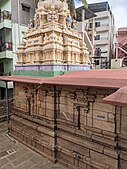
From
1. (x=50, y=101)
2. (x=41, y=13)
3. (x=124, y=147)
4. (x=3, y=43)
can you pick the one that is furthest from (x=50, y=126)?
(x=3, y=43)

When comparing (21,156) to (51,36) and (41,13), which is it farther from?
(41,13)

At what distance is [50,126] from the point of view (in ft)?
17.6

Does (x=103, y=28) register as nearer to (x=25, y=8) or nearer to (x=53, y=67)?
(x=25, y=8)

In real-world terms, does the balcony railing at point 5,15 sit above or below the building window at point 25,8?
below

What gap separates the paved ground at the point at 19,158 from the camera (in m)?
4.96

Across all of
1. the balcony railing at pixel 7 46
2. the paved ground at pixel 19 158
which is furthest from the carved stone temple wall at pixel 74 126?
the balcony railing at pixel 7 46

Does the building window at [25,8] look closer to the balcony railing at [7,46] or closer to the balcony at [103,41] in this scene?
the balcony railing at [7,46]

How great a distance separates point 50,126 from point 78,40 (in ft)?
13.3

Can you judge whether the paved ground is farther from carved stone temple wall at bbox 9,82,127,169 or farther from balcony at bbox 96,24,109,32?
balcony at bbox 96,24,109,32

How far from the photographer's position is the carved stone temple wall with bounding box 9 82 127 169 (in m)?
4.04

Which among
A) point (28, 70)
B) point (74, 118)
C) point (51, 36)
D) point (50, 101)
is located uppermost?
point (51, 36)

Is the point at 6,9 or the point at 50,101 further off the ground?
the point at 6,9

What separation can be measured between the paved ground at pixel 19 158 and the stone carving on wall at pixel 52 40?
11.0 feet

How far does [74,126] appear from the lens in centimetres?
490
